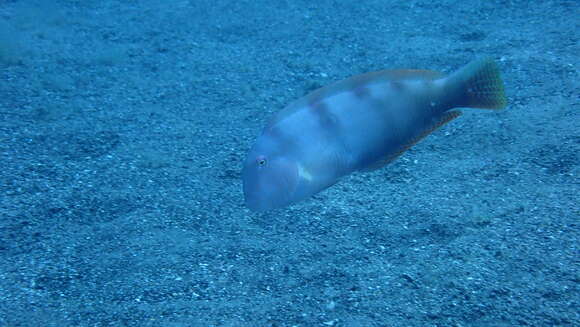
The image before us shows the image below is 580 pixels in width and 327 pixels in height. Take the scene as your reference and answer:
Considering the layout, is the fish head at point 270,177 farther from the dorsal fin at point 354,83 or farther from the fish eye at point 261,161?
the dorsal fin at point 354,83

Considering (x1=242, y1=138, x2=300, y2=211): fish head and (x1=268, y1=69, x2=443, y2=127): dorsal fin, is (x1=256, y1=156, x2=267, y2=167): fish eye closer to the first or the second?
(x1=242, y1=138, x2=300, y2=211): fish head

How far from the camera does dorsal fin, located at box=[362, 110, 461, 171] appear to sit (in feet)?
6.18

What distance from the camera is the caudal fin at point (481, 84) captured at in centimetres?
186

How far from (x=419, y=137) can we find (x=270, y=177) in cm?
67

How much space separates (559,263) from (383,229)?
1.10 meters

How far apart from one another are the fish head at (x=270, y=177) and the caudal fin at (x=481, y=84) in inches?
31.0

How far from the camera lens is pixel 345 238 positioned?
313 cm

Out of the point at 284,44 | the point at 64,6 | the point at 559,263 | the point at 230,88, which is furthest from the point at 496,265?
the point at 64,6

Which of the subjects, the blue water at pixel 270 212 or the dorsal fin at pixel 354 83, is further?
the blue water at pixel 270 212

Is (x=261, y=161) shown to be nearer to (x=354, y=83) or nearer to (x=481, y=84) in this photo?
(x=354, y=83)

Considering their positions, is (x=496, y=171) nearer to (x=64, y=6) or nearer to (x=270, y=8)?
(x=270, y=8)

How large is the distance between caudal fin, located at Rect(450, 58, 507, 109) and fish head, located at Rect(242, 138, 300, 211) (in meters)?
0.79

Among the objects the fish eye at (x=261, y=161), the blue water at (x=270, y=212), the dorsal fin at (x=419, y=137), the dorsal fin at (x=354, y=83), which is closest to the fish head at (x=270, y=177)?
the fish eye at (x=261, y=161)

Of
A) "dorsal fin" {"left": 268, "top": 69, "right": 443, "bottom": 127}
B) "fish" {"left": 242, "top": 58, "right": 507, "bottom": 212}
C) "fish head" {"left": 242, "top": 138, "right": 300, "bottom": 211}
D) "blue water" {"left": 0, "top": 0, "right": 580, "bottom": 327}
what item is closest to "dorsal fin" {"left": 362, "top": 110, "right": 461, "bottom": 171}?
"fish" {"left": 242, "top": 58, "right": 507, "bottom": 212}
